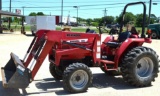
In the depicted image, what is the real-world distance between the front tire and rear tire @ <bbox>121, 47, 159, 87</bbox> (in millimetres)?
1073

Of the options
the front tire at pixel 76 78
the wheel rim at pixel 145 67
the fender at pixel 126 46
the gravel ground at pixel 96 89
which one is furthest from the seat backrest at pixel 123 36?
the front tire at pixel 76 78

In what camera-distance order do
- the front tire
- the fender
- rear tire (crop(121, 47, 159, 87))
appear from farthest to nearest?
the fender → rear tire (crop(121, 47, 159, 87)) → the front tire

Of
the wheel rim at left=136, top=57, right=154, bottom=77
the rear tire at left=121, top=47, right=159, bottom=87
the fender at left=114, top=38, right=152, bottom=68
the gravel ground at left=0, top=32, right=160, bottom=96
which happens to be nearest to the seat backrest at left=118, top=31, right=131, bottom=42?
the fender at left=114, top=38, right=152, bottom=68

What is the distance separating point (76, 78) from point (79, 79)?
0.30 feet

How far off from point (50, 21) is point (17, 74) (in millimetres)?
29162

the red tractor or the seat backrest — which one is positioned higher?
the seat backrest

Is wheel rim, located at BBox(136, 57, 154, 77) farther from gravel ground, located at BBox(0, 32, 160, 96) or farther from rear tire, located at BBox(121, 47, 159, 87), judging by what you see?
gravel ground, located at BBox(0, 32, 160, 96)

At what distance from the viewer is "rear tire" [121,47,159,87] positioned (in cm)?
733

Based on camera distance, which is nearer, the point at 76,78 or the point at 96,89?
the point at 76,78

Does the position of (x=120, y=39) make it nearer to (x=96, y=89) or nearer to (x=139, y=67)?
(x=139, y=67)

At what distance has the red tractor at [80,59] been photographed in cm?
677

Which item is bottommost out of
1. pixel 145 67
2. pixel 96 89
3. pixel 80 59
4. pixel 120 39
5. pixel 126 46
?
pixel 96 89

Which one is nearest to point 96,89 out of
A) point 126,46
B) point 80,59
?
point 80,59

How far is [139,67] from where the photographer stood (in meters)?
7.82
